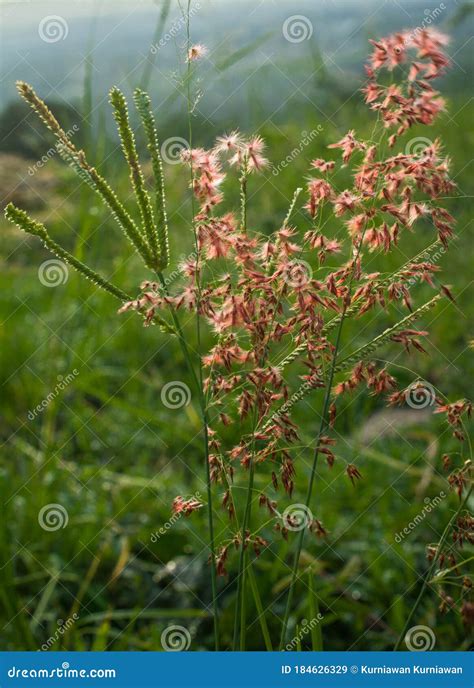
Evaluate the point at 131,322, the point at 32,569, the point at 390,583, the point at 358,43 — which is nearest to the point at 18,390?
the point at 131,322

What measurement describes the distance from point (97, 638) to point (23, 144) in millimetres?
4574

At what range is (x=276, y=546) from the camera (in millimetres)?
2766

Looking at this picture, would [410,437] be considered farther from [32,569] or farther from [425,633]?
[32,569]

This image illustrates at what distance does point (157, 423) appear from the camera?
3.25 meters
